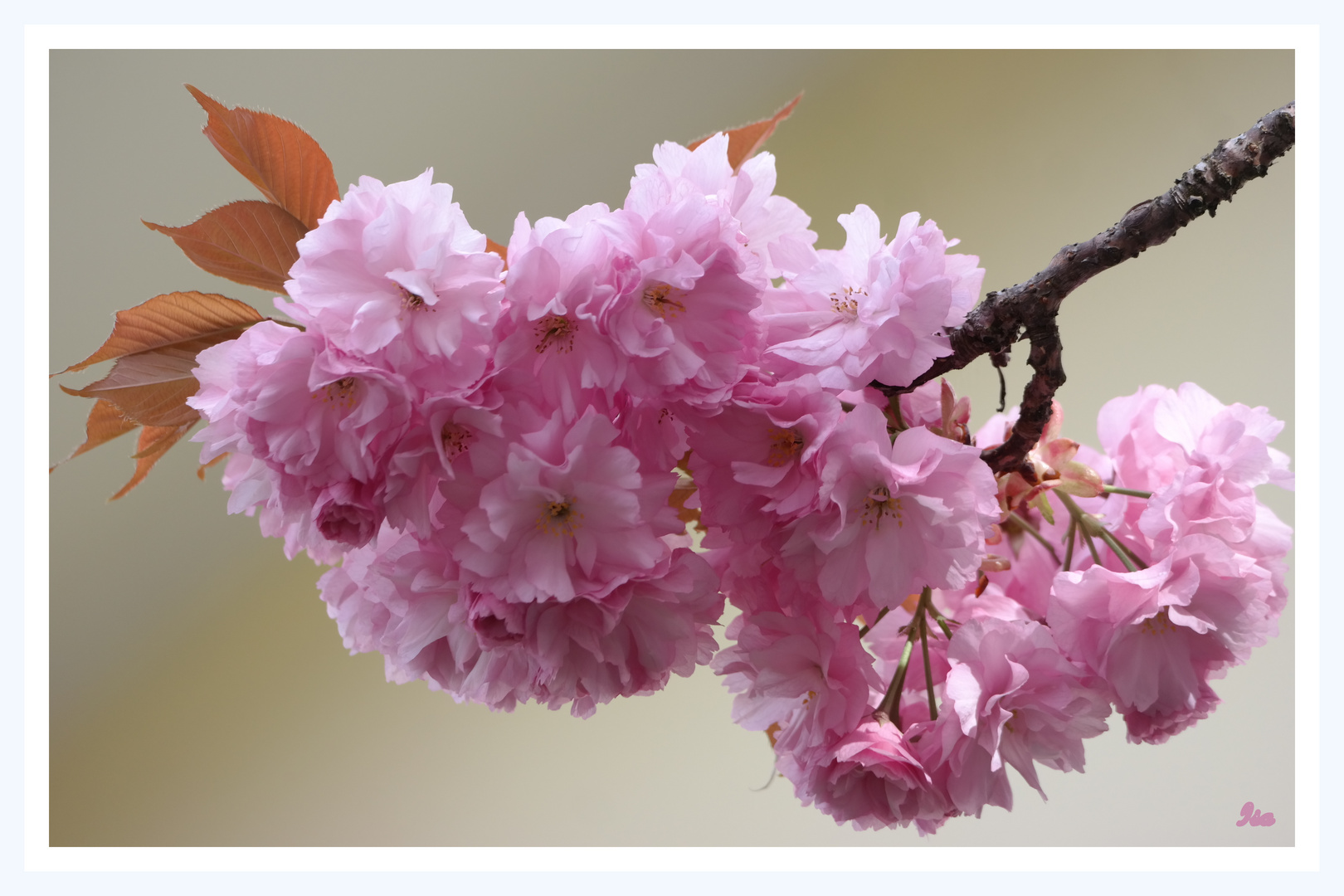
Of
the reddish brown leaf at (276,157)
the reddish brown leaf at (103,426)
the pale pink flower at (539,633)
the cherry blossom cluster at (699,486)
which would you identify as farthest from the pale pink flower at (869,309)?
the reddish brown leaf at (103,426)

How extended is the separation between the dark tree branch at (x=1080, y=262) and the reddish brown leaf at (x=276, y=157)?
295 mm

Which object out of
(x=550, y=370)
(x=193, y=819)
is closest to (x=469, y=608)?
(x=550, y=370)

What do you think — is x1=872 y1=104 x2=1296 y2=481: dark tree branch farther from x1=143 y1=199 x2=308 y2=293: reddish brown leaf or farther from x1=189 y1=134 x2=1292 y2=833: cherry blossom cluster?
x1=143 y1=199 x2=308 y2=293: reddish brown leaf

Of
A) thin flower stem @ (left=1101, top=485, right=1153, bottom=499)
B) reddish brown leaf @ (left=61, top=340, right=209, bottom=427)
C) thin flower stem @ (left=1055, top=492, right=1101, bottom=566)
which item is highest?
reddish brown leaf @ (left=61, top=340, right=209, bottom=427)

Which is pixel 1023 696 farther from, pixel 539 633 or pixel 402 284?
pixel 402 284

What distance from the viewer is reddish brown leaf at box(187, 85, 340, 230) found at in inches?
16.8

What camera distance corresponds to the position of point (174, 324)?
439mm

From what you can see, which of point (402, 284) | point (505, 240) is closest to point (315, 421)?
point (402, 284)

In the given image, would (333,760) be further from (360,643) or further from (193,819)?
(360,643)

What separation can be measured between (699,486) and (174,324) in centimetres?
27
